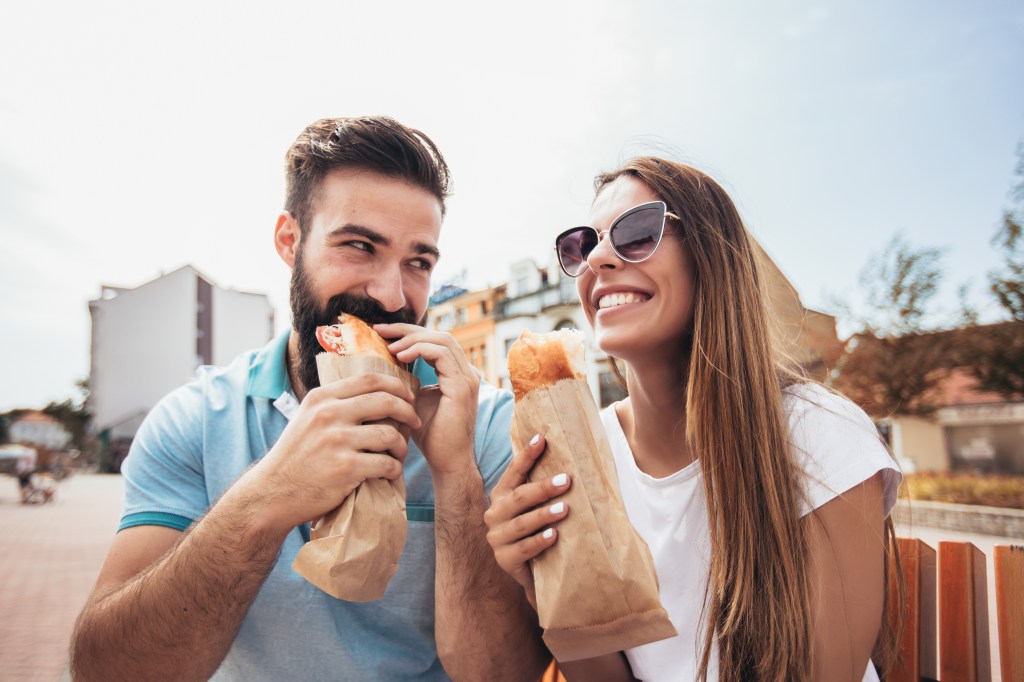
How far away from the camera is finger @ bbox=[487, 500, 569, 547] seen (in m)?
1.46

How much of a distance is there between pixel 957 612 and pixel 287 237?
10.3 ft

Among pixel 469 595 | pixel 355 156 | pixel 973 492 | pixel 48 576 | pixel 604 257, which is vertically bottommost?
pixel 973 492

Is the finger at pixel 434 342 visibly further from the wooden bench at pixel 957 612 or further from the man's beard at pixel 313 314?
the wooden bench at pixel 957 612

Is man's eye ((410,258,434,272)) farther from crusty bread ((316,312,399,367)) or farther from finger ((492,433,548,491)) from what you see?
finger ((492,433,548,491))

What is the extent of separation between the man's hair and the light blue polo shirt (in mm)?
800

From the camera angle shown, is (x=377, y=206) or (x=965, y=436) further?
(x=965, y=436)

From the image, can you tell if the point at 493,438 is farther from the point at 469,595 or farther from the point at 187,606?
the point at 187,606

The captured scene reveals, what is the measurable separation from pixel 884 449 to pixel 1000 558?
2.00ft

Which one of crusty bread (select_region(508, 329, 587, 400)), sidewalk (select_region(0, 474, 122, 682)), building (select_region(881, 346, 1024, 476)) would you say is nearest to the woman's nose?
crusty bread (select_region(508, 329, 587, 400))

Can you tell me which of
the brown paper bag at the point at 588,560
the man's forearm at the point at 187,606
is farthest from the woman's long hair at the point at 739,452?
the man's forearm at the point at 187,606

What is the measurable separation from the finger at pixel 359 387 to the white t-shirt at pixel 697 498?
37.2 inches

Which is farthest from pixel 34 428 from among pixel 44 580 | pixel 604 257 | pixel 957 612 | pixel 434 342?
pixel 957 612

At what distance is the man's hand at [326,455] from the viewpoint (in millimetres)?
1452

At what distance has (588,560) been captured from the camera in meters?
1.40
